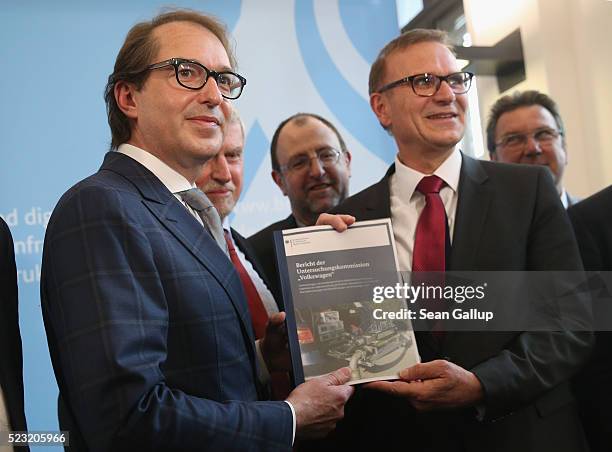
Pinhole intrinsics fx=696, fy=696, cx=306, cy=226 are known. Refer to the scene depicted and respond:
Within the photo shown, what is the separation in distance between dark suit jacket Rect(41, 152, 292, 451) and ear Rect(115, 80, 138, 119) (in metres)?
0.22

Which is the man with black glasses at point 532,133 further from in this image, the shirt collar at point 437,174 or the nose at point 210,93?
the nose at point 210,93

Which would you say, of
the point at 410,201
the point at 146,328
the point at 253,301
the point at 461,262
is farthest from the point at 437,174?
the point at 146,328

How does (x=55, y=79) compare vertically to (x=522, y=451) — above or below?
above

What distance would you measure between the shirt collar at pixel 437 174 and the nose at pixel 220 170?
69cm

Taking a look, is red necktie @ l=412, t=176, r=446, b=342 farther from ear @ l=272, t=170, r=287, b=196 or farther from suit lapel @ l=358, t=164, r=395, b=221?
ear @ l=272, t=170, r=287, b=196

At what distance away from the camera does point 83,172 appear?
3.18 metres

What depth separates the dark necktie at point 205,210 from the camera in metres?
1.88

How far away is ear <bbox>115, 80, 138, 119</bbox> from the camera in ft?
6.19

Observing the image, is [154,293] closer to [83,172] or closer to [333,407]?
[333,407]

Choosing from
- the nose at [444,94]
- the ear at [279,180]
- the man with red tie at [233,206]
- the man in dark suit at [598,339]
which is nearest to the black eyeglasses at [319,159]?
the ear at [279,180]

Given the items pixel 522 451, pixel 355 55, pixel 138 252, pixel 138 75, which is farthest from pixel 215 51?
pixel 355 55

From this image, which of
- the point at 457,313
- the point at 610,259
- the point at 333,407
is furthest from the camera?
the point at 610,259

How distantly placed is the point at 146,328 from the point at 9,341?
503 mm

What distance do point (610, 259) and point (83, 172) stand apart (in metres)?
2.24
